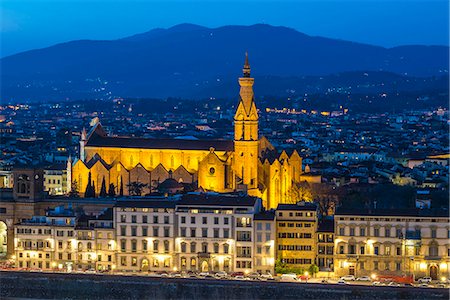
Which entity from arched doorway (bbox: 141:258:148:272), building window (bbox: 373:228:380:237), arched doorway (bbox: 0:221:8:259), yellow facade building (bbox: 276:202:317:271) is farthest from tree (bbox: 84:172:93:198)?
building window (bbox: 373:228:380:237)

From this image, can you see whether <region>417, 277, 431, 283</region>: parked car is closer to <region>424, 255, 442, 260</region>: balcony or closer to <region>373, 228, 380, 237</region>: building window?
<region>424, 255, 442, 260</region>: balcony

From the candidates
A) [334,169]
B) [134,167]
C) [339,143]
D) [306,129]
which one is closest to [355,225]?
[134,167]

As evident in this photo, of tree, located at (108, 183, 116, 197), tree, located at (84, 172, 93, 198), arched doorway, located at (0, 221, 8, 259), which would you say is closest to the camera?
arched doorway, located at (0, 221, 8, 259)

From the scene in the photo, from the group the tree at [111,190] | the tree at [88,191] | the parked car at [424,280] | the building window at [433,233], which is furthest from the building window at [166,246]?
the tree at [88,191]

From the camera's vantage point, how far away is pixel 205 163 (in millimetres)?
50312

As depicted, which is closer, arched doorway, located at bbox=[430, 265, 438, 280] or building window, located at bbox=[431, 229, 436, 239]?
arched doorway, located at bbox=[430, 265, 438, 280]

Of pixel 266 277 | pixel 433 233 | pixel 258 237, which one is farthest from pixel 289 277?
pixel 433 233

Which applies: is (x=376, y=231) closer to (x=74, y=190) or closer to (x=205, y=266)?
(x=205, y=266)

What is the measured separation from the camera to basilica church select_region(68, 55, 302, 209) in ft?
164

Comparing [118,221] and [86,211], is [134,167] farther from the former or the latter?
[118,221]

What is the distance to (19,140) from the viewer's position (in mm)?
97062

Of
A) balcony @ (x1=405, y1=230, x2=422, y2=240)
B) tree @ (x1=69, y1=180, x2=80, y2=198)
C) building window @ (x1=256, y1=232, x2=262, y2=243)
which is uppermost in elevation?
tree @ (x1=69, y1=180, x2=80, y2=198)

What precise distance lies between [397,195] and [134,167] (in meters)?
10.7

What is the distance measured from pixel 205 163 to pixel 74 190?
211 inches
